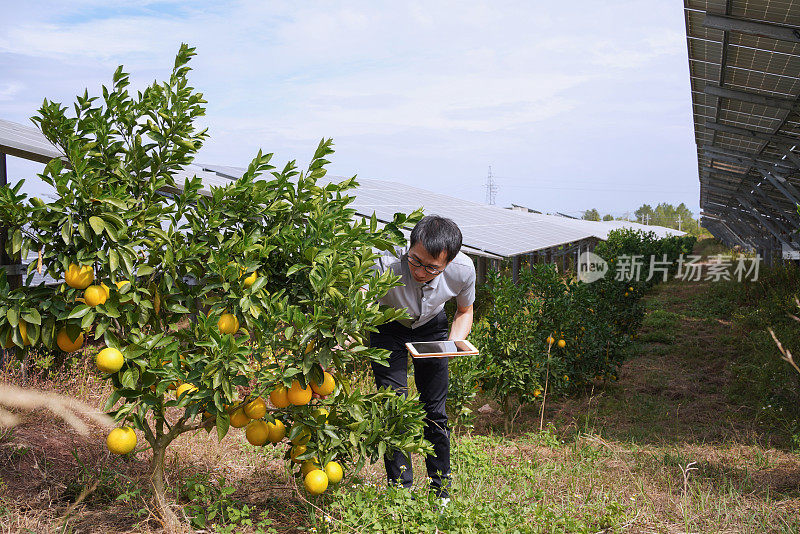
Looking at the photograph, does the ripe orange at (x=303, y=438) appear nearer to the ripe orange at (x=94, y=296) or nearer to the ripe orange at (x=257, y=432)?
the ripe orange at (x=257, y=432)

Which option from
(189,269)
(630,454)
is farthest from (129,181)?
(630,454)

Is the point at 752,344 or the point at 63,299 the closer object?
the point at 63,299

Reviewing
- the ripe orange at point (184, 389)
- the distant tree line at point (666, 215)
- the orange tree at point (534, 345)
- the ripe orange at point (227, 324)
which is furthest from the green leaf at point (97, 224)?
the distant tree line at point (666, 215)

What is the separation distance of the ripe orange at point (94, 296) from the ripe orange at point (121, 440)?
520 millimetres

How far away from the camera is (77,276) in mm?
2438

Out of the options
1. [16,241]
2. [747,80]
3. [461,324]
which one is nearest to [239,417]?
[16,241]

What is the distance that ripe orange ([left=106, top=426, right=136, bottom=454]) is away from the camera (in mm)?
2465

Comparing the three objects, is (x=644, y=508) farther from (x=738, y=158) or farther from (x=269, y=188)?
(x=738, y=158)

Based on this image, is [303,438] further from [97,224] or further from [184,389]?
[97,224]

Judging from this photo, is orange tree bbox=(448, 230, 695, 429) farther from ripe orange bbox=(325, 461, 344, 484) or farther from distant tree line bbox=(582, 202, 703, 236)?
distant tree line bbox=(582, 202, 703, 236)

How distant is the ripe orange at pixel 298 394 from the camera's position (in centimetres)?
251

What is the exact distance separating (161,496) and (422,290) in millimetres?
1565

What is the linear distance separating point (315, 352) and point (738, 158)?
13512 mm

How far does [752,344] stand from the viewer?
8.82 meters
